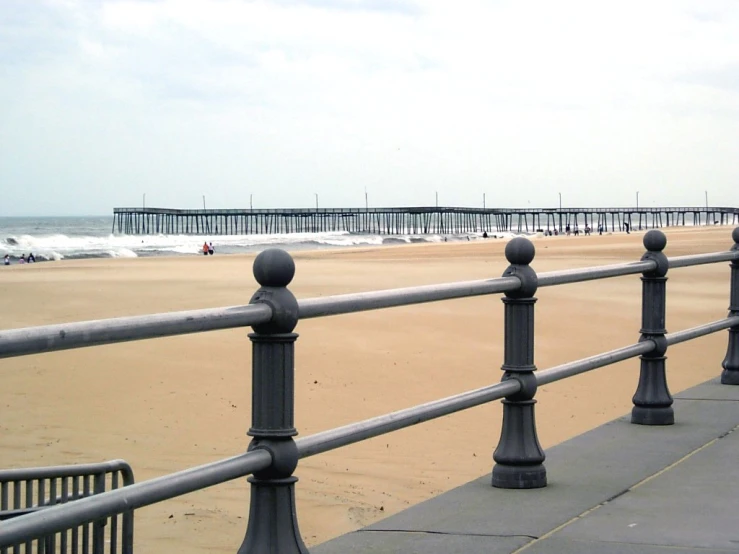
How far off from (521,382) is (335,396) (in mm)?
5977

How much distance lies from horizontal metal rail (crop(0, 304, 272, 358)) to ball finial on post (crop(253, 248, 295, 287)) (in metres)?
0.10

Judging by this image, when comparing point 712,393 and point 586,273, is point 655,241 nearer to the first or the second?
point 586,273

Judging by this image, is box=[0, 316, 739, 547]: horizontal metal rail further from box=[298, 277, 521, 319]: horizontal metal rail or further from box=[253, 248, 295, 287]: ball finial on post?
box=[253, 248, 295, 287]: ball finial on post

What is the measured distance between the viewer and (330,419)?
963 centimetres

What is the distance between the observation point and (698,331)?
7.12 meters

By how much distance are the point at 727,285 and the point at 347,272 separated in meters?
12.7

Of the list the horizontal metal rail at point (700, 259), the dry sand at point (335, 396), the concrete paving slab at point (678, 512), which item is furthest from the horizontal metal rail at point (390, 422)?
the horizontal metal rail at point (700, 259)

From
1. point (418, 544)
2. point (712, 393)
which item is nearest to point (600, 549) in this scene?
point (418, 544)

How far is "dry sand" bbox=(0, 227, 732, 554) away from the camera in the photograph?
Result: 7.16 meters

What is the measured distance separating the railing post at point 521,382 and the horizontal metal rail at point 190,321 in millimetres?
106

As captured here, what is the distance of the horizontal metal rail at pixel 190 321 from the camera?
91.7 inches

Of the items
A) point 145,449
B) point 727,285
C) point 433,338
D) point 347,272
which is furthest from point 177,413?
point 347,272

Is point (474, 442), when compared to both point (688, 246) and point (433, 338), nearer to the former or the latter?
point (433, 338)

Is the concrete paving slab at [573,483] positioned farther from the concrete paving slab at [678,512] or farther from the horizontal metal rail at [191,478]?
the horizontal metal rail at [191,478]
